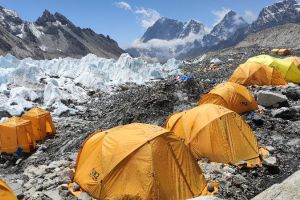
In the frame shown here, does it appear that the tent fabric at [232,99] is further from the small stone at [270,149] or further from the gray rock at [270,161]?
the gray rock at [270,161]

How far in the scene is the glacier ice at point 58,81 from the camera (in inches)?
1347

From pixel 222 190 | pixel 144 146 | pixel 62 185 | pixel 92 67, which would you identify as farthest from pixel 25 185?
pixel 92 67

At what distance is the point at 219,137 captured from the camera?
581 inches

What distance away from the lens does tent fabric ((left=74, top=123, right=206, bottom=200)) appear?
39.2 ft

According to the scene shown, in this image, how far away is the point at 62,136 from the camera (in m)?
23.5

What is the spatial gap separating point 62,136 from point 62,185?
34.9 feet

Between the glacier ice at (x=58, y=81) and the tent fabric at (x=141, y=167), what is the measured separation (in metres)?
18.6

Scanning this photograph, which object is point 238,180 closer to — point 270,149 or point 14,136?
point 270,149

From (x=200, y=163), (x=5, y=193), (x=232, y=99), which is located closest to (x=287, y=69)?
(x=232, y=99)

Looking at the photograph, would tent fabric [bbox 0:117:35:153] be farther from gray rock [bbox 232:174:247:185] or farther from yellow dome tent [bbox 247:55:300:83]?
yellow dome tent [bbox 247:55:300:83]

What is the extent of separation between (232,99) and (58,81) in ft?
91.2

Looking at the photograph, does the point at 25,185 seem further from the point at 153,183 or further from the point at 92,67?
the point at 92,67

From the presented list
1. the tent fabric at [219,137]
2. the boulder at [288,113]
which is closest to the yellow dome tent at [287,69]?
the boulder at [288,113]

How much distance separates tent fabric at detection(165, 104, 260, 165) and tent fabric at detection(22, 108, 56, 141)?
10534 mm
